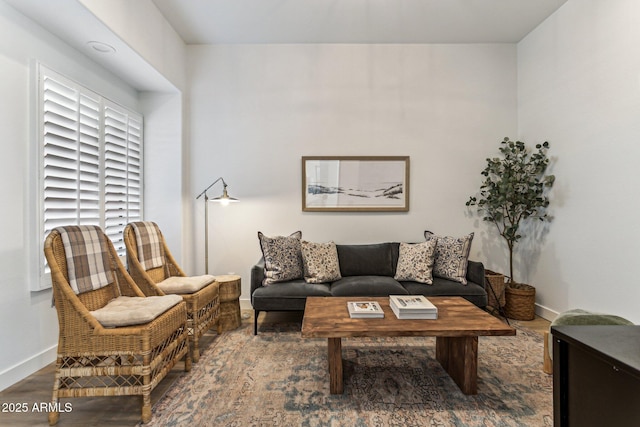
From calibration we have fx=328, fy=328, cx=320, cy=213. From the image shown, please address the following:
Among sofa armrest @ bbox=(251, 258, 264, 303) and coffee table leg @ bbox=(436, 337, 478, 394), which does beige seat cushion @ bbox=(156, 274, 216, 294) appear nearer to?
sofa armrest @ bbox=(251, 258, 264, 303)

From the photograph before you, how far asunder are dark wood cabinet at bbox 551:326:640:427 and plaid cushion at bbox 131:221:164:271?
2839mm

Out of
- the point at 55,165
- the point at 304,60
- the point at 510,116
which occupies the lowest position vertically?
the point at 55,165

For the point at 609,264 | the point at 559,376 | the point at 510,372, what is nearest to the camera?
the point at 559,376

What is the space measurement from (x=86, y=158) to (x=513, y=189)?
13.7ft

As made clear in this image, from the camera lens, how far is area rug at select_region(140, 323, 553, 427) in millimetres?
1828

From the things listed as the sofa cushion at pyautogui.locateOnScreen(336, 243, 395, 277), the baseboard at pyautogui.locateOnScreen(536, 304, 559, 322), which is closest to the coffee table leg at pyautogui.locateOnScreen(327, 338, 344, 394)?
the sofa cushion at pyautogui.locateOnScreen(336, 243, 395, 277)

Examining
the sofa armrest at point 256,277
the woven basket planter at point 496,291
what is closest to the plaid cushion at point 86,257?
the sofa armrest at point 256,277

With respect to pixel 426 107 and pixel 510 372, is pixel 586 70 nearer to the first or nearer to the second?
pixel 426 107

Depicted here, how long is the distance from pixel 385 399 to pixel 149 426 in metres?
1.34

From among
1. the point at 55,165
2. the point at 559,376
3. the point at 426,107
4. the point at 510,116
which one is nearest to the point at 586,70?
the point at 510,116

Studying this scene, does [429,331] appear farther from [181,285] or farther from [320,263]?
[181,285]

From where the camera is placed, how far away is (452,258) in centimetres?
339

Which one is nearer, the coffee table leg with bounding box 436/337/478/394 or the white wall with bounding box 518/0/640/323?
the coffee table leg with bounding box 436/337/478/394

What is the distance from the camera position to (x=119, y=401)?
2.00 m
